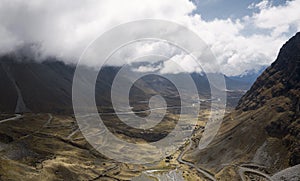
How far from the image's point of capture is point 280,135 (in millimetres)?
172250

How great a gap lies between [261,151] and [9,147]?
125747 millimetres

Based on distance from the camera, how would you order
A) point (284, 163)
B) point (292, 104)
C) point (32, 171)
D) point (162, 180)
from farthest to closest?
1. point (292, 104)
2. point (162, 180)
3. point (284, 163)
4. point (32, 171)

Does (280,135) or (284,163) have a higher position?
(280,135)

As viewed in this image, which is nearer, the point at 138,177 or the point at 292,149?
the point at 292,149

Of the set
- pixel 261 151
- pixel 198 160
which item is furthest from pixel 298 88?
pixel 198 160

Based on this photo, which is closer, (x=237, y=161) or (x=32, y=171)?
(x=32, y=171)

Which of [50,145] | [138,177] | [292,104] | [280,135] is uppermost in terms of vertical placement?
[292,104]

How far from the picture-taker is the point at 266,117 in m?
196

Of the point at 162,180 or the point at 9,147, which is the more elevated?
the point at 9,147

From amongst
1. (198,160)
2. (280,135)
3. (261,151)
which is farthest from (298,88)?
(198,160)

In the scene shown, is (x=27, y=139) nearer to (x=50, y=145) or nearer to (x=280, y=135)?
(x=50, y=145)

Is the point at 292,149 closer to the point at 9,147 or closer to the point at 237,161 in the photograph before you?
the point at 237,161

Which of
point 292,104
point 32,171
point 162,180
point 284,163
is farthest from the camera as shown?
point 292,104

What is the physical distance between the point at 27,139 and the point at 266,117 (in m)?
143
